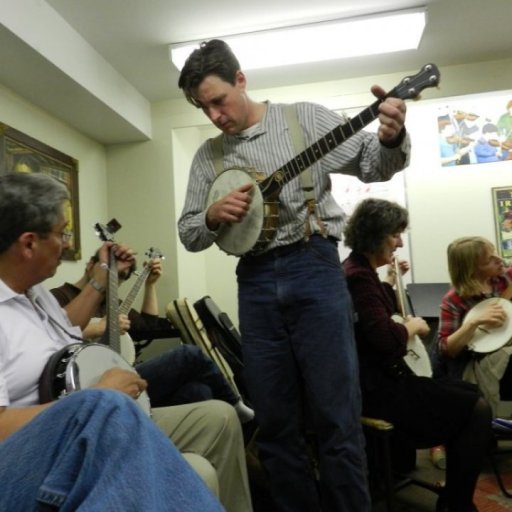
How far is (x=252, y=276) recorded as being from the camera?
1.47m

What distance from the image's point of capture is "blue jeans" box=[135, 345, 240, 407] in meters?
1.88

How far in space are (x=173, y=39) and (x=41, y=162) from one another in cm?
94

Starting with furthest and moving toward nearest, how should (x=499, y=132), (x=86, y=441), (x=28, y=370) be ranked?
(x=499, y=132), (x=28, y=370), (x=86, y=441)

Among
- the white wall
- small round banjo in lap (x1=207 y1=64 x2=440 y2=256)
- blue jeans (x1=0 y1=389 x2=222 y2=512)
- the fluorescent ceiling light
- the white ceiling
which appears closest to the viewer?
blue jeans (x1=0 y1=389 x2=222 y2=512)

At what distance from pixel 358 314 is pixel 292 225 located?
0.52m

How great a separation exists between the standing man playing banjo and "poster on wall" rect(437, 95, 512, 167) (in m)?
2.45

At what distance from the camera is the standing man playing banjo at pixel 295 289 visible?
1.36m

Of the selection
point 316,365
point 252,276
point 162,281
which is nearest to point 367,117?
point 252,276

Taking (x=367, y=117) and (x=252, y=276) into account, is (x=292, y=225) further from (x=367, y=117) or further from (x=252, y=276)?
(x=367, y=117)

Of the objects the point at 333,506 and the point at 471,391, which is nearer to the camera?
the point at 333,506

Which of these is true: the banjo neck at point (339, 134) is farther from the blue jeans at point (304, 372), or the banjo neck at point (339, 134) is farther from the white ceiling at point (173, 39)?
the white ceiling at point (173, 39)

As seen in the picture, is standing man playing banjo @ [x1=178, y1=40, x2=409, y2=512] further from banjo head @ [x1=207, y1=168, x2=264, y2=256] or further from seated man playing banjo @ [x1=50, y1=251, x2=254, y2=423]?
seated man playing banjo @ [x1=50, y1=251, x2=254, y2=423]

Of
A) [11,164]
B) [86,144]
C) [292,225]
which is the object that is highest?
[86,144]

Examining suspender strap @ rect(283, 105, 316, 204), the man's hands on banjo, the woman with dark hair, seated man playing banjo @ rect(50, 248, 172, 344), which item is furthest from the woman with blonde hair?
seated man playing banjo @ rect(50, 248, 172, 344)
